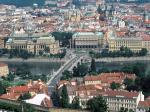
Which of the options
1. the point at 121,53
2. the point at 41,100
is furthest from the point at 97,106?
the point at 121,53

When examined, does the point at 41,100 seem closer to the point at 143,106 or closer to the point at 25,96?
the point at 25,96

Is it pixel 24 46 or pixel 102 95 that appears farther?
pixel 24 46

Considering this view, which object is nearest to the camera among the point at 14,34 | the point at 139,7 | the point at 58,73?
the point at 58,73

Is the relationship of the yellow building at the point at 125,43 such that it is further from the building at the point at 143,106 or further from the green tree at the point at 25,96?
the building at the point at 143,106

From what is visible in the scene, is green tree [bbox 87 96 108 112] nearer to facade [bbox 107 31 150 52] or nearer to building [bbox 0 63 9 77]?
building [bbox 0 63 9 77]

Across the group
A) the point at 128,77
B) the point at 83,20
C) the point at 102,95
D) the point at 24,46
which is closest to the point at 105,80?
the point at 128,77

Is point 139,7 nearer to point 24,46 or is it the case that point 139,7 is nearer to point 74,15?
point 74,15
